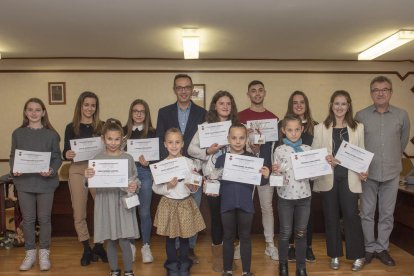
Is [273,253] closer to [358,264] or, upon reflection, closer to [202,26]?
[358,264]

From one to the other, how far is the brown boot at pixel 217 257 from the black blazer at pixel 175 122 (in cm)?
83

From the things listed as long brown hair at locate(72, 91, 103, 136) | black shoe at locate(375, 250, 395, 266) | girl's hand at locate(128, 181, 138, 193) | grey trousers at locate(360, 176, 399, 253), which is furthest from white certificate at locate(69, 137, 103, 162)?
black shoe at locate(375, 250, 395, 266)

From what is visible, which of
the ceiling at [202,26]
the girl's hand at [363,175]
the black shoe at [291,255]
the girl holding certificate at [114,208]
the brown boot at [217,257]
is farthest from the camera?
the ceiling at [202,26]

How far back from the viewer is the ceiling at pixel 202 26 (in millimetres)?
4035

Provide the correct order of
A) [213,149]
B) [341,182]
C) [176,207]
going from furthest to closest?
[341,182] → [213,149] → [176,207]

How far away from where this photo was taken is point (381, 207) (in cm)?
377

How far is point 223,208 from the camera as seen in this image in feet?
10.3

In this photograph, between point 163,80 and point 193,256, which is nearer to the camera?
point 193,256

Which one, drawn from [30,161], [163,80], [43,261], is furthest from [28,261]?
[163,80]

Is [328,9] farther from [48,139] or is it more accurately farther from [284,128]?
[48,139]

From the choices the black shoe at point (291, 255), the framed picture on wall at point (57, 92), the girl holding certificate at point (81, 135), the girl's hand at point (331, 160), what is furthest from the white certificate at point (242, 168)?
the framed picture on wall at point (57, 92)

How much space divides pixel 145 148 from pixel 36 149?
0.92 m

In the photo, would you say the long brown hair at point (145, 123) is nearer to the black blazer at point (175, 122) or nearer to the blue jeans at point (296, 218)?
the black blazer at point (175, 122)

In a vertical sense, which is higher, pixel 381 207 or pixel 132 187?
pixel 132 187
